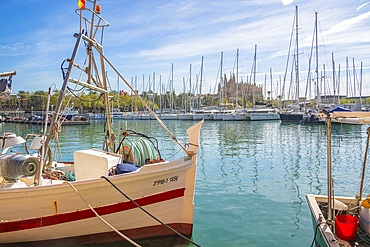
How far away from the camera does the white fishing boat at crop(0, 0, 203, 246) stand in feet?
16.3

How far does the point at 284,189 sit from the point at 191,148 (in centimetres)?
519

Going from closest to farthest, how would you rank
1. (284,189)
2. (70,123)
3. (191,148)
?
(191,148) < (284,189) < (70,123)

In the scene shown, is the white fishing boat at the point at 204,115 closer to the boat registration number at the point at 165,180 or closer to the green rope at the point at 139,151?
the green rope at the point at 139,151

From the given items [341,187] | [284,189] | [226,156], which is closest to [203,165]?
[226,156]

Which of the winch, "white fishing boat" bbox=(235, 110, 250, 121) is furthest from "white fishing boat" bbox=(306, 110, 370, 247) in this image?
"white fishing boat" bbox=(235, 110, 250, 121)

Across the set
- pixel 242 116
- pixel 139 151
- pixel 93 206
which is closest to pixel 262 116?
pixel 242 116

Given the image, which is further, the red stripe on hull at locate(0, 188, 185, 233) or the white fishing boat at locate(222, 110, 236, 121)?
the white fishing boat at locate(222, 110, 236, 121)

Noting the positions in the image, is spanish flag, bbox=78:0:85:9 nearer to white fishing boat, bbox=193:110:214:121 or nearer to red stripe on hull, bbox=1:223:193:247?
red stripe on hull, bbox=1:223:193:247

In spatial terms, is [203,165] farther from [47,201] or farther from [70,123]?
[70,123]

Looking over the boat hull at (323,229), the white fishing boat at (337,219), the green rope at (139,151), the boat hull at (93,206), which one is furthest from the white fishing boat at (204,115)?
the white fishing boat at (337,219)

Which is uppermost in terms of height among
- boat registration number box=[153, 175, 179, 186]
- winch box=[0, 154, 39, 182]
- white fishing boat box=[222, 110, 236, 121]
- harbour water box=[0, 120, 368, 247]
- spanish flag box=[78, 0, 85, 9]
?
spanish flag box=[78, 0, 85, 9]

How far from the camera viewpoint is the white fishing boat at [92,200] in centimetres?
498

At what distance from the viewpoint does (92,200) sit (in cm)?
521

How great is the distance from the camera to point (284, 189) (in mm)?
9656
